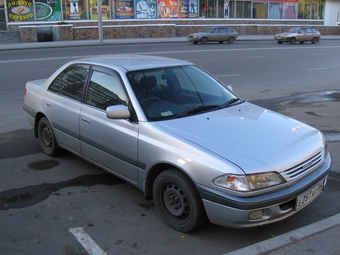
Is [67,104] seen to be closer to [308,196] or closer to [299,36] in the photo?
[308,196]

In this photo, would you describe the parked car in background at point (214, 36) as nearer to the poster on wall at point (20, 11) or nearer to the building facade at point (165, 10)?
the building facade at point (165, 10)

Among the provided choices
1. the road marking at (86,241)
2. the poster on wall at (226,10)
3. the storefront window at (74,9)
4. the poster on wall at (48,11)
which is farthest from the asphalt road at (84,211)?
the poster on wall at (226,10)

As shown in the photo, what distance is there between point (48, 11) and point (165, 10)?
1222 cm

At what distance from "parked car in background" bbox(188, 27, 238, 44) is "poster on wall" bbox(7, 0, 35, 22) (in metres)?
15.1

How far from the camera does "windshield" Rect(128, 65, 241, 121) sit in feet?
14.3

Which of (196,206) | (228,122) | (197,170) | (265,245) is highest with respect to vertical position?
(228,122)

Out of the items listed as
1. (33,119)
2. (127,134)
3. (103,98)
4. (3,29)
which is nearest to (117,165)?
(127,134)

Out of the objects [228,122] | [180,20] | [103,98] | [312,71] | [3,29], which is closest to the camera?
[228,122]

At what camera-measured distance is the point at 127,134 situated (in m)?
4.25

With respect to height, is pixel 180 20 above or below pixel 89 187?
above

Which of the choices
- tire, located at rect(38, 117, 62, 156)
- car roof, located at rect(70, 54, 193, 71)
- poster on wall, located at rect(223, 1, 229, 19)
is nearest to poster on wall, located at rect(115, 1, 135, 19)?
poster on wall, located at rect(223, 1, 229, 19)

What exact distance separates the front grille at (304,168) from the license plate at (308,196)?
7.2 inches

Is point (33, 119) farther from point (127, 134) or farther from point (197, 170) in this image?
point (197, 170)

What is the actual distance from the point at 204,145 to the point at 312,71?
14103mm
